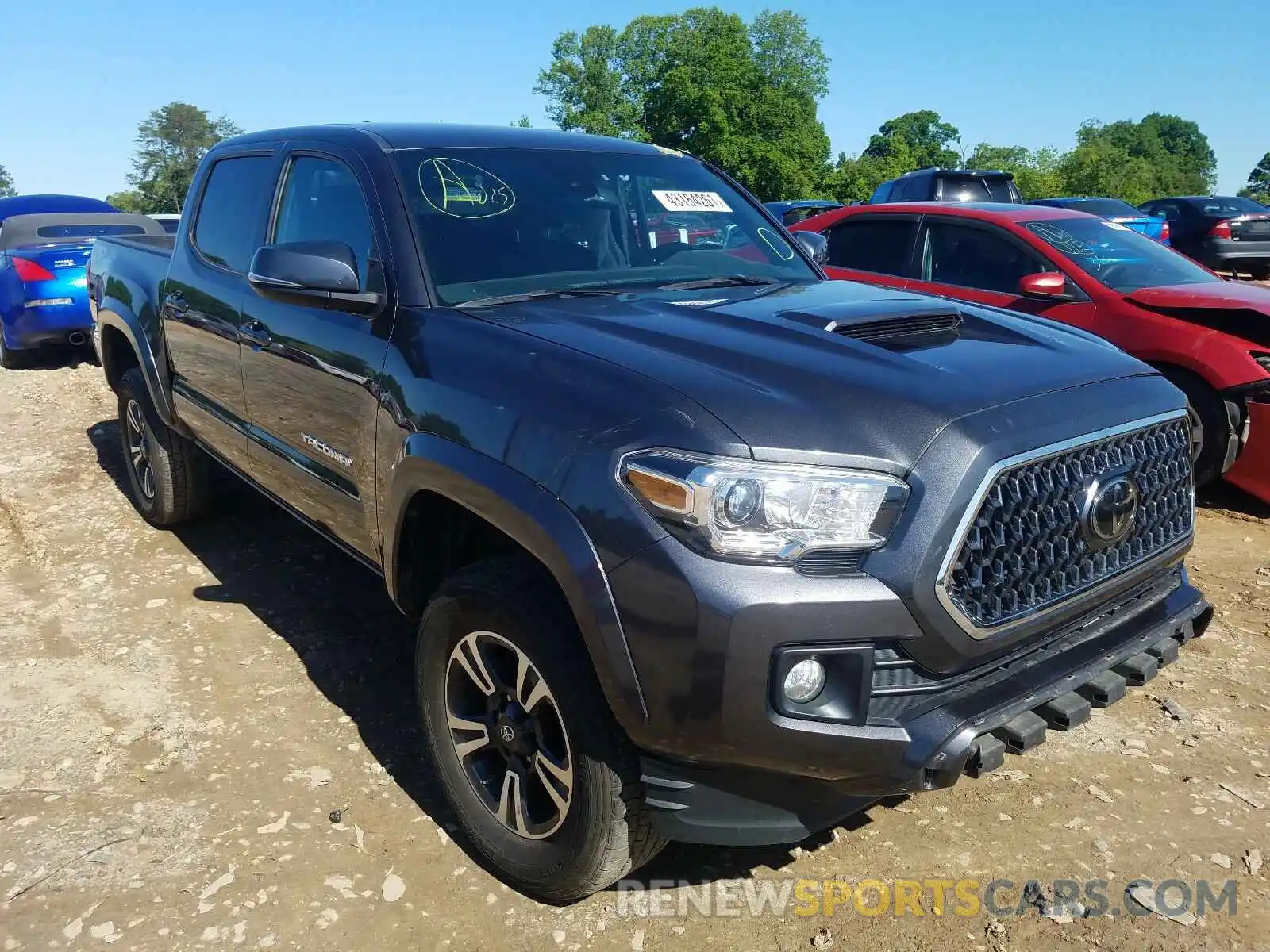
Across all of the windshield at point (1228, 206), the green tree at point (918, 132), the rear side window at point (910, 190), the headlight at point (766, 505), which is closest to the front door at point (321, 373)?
the headlight at point (766, 505)

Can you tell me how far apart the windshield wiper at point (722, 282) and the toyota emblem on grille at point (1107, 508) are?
136cm

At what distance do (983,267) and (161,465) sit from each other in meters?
4.89

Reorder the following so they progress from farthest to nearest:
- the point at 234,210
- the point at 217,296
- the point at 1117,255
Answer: the point at 1117,255 → the point at 234,210 → the point at 217,296

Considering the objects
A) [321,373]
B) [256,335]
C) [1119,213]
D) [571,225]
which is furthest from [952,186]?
[321,373]

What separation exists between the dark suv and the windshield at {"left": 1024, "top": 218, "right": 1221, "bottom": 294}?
6.67m

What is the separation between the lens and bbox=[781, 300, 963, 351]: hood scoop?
8.59 ft

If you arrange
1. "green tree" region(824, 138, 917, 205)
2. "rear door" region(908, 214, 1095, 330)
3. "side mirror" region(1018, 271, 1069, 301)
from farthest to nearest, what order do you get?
1. "green tree" region(824, 138, 917, 205)
2. "rear door" region(908, 214, 1095, 330)
3. "side mirror" region(1018, 271, 1069, 301)

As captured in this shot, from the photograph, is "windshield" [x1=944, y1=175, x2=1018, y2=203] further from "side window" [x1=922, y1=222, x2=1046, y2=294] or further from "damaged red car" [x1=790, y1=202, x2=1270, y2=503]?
"side window" [x1=922, y1=222, x2=1046, y2=294]

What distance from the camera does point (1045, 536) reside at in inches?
87.7

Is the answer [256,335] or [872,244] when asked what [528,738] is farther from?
[872,244]

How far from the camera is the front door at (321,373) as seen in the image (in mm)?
3010

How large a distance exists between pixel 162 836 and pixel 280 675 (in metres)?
1.00

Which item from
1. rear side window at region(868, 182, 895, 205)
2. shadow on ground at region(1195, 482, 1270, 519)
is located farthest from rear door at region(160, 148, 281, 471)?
rear side window at region(868, 182, 895, 205)

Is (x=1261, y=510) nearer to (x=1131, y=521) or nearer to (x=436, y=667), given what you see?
(x=1131, y=521)
